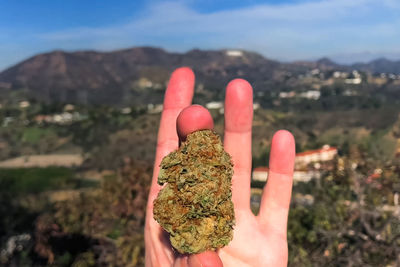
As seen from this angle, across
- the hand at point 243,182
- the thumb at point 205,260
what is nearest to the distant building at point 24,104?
the hand at point 243,182

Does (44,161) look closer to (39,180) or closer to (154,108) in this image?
(39,180)

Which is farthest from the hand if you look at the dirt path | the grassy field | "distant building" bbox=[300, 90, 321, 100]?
"distant building" bbox=[300, 90, 321, 100]

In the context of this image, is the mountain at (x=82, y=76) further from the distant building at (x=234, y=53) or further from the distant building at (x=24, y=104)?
the distant building at (x=234, y=53)

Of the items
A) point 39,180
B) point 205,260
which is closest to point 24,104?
point 39,180

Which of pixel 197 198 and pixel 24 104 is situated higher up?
pixel 197 198

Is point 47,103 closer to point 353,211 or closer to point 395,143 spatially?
point 395,143

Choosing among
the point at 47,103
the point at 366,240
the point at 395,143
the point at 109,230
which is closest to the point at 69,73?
the point at 47,103
